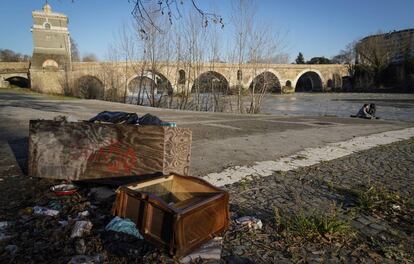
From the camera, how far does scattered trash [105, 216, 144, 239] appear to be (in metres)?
2.36

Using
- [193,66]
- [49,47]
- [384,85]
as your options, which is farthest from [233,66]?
[384,85]

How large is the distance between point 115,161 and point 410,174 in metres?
4.29

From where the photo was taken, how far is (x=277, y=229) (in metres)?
2.63

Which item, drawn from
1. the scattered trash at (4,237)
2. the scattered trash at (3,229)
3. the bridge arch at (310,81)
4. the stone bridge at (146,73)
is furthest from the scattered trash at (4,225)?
the bridge arch at (310,81)

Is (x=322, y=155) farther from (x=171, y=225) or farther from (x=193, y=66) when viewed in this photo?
(x=193, y=66)

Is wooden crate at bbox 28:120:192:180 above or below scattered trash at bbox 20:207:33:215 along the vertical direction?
above

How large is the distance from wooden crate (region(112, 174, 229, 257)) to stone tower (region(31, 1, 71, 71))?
50.1 m

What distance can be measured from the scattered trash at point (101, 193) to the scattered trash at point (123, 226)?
672 millimetres

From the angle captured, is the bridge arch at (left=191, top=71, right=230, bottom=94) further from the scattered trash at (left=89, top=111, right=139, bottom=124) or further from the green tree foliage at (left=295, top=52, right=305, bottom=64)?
the green tree foliage at (left=295, top=52, right=305, bottom=64)

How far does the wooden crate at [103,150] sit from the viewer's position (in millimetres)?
3342

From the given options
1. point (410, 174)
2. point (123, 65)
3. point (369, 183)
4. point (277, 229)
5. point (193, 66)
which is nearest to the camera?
point (277, 229)

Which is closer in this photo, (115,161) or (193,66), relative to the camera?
(115,161)

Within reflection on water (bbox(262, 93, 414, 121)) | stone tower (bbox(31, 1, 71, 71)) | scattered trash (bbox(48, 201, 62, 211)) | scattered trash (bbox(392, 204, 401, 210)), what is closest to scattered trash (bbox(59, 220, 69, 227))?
scattered trash (bbox(48, 201, 62, 211))

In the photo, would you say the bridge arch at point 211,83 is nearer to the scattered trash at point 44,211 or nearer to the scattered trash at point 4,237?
the scattered trash at point 44,211
